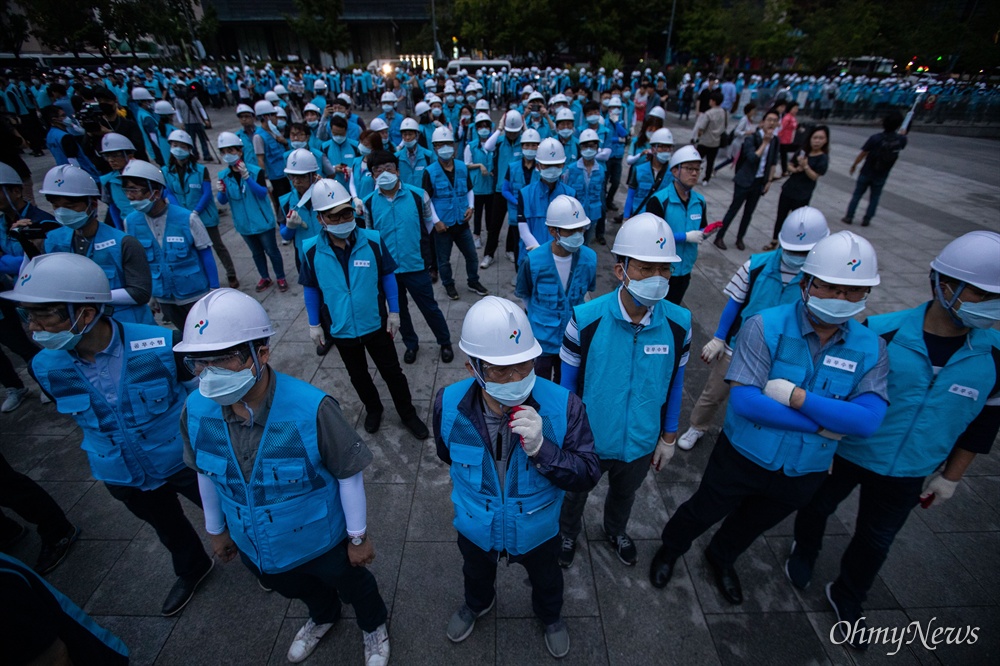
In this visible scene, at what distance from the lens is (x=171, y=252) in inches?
186

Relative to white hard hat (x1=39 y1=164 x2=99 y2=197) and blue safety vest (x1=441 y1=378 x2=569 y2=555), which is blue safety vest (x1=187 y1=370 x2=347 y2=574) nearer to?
blue safety vest (x1=441 y1=378 x2=569 y2=555)

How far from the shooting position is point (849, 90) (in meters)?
27.2

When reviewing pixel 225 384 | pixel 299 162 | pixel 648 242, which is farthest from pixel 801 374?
pixel 299 162

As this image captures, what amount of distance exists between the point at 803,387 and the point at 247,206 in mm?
7090

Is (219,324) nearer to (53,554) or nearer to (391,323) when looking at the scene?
(391,323)

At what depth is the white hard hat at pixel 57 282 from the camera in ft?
7.85

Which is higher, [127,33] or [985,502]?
[127,33]

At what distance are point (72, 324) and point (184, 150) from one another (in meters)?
5.43

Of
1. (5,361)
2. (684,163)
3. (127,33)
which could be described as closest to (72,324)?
(5,361)

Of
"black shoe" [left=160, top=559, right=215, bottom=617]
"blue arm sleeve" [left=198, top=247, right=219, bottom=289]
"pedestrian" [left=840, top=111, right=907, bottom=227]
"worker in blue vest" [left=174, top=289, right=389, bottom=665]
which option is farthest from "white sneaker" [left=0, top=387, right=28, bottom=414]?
"pedestrian" [left=840, top=111, right=907, bottom=227]

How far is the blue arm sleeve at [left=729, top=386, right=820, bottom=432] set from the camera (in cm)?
244

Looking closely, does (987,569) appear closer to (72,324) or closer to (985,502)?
(985,502)

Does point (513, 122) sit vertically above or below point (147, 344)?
above

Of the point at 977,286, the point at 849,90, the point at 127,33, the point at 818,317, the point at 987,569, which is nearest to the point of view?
the point at 977,286
